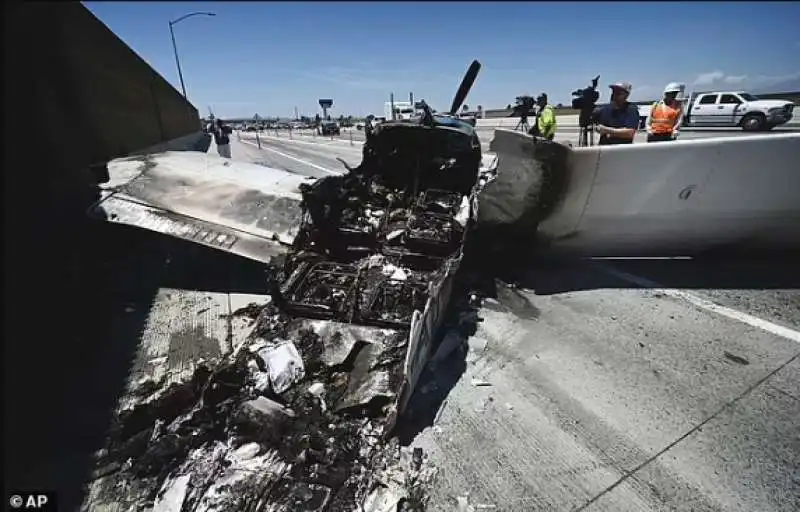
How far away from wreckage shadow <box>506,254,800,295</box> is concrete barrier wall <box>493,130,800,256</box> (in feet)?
1.14

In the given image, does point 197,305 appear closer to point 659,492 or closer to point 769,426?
point 659,492

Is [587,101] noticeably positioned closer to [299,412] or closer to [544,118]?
[544,118]

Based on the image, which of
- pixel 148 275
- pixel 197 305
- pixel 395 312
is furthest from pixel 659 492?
pixel 148 275

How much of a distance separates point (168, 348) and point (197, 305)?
0.87m

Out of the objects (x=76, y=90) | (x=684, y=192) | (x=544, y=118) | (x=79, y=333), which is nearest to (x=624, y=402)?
(x=684, y=192)

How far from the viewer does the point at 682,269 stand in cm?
487

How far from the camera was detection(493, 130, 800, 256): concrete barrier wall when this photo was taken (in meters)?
4.07

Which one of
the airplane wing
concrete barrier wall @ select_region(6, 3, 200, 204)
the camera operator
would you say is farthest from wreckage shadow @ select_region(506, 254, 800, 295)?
concrete barrier wall @ select_region(6, 3, 200, 204)

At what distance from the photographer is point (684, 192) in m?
4.20

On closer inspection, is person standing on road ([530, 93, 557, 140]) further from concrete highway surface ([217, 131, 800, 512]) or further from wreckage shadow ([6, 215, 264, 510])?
wreckage shadow ([6, 215, 264, 510])

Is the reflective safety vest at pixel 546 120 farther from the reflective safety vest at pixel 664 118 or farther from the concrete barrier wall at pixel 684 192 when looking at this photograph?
the concrete barrier wall at pixel 684 192

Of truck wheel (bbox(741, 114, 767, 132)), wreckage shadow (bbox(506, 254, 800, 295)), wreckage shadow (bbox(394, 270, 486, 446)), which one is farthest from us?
truck wheel (bbox(741, 114, 767, 132))

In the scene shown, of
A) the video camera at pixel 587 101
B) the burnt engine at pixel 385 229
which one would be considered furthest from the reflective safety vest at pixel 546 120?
the burnt engine at pixel 385 229

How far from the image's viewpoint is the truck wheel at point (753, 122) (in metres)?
15.7
